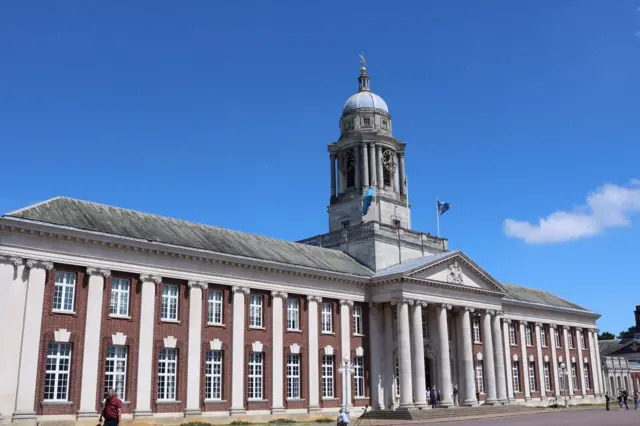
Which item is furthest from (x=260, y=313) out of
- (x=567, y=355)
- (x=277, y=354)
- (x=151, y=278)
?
(x=567, y=355)

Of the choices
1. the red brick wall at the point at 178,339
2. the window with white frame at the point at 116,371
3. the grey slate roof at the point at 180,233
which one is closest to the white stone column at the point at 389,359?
the grey slate roof at the point at 180,233

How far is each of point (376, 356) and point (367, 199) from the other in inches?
575

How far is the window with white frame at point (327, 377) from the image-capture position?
47.8m

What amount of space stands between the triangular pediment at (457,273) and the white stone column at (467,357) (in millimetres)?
2598

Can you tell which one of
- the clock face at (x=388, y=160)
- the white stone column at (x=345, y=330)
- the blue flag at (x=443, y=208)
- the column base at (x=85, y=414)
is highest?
the clock face at (x=388, y=160)

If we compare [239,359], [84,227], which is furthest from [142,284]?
[239,359]

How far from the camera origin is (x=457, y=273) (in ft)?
182

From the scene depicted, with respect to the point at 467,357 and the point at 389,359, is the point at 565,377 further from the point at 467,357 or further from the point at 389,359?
the point at 389,359

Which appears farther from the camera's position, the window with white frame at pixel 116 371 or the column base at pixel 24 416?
the window with white frame at pixel 116 371

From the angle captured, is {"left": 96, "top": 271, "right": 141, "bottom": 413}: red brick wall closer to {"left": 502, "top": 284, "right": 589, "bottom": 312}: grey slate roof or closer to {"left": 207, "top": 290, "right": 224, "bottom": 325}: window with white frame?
{"left": 207, "top": 290, "right": 224, "bottom": 325}: window with white frame

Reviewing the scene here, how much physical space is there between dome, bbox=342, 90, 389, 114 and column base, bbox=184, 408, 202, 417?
3573cm

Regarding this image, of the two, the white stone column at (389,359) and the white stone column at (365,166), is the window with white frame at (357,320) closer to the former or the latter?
the white stone column at (389,359)

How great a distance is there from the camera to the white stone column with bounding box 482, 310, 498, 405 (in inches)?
2229

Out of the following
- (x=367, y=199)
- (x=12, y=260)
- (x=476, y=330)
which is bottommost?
(x=476, y=330)
